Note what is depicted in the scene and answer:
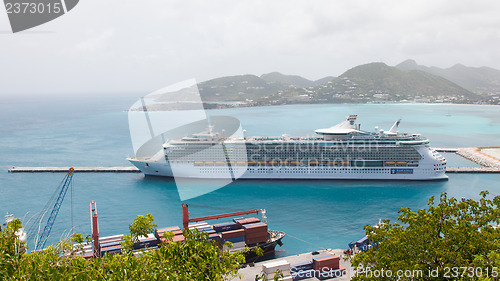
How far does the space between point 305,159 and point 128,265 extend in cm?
2953

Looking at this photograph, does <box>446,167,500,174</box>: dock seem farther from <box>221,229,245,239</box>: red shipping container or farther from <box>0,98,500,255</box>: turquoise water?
<box>221,229,245,239</box>: red shipping container

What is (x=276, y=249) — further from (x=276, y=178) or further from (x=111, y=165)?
(x=111, y=165)

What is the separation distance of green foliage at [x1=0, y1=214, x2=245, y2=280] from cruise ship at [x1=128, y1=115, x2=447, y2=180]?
88.6 ft

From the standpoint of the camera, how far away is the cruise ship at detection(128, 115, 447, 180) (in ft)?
114

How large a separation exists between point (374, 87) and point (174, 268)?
172 meters

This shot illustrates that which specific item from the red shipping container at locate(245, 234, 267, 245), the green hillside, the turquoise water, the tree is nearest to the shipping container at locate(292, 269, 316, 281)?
the turquoise water

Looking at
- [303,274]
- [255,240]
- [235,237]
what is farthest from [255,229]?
[303,274]

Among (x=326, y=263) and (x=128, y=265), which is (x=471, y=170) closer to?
(x=326, y=263)

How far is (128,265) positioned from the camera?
271 inches

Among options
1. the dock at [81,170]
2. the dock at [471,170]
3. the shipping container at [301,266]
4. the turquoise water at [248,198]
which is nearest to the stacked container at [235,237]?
the turquoise water at [248,198]

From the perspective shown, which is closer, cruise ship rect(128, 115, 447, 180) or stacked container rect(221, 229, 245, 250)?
stacked container rect(221, 229, 245, 250)

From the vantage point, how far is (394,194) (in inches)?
1183

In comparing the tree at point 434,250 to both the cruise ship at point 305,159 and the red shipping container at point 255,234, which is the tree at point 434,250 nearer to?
the red shipping container at point 255,234

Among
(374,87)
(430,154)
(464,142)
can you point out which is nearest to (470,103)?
(374,87)
